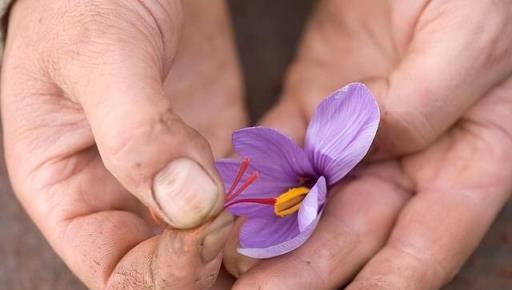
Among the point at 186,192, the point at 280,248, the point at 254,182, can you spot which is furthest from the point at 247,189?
the point at 186,192

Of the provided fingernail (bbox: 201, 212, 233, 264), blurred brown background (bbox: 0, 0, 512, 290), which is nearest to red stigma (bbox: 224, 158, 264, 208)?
fingernail (bbox: 201, 212, 233, 264)

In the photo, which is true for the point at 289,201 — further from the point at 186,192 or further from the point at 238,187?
the point at 186,192

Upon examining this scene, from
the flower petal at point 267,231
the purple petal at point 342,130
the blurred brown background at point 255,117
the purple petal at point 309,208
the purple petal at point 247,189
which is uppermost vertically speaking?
the purple petal at point 342,130

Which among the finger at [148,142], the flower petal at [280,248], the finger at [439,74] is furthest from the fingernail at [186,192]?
the finger at [439,74]

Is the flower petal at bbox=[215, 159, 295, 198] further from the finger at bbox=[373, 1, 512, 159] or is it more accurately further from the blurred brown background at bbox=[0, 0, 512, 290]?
the blurred brown background at bbox=[0, 0, 512, 290]

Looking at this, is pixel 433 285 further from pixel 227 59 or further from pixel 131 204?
pixel 227 59

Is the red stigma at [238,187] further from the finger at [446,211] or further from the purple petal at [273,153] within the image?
the finger at [446,211]
